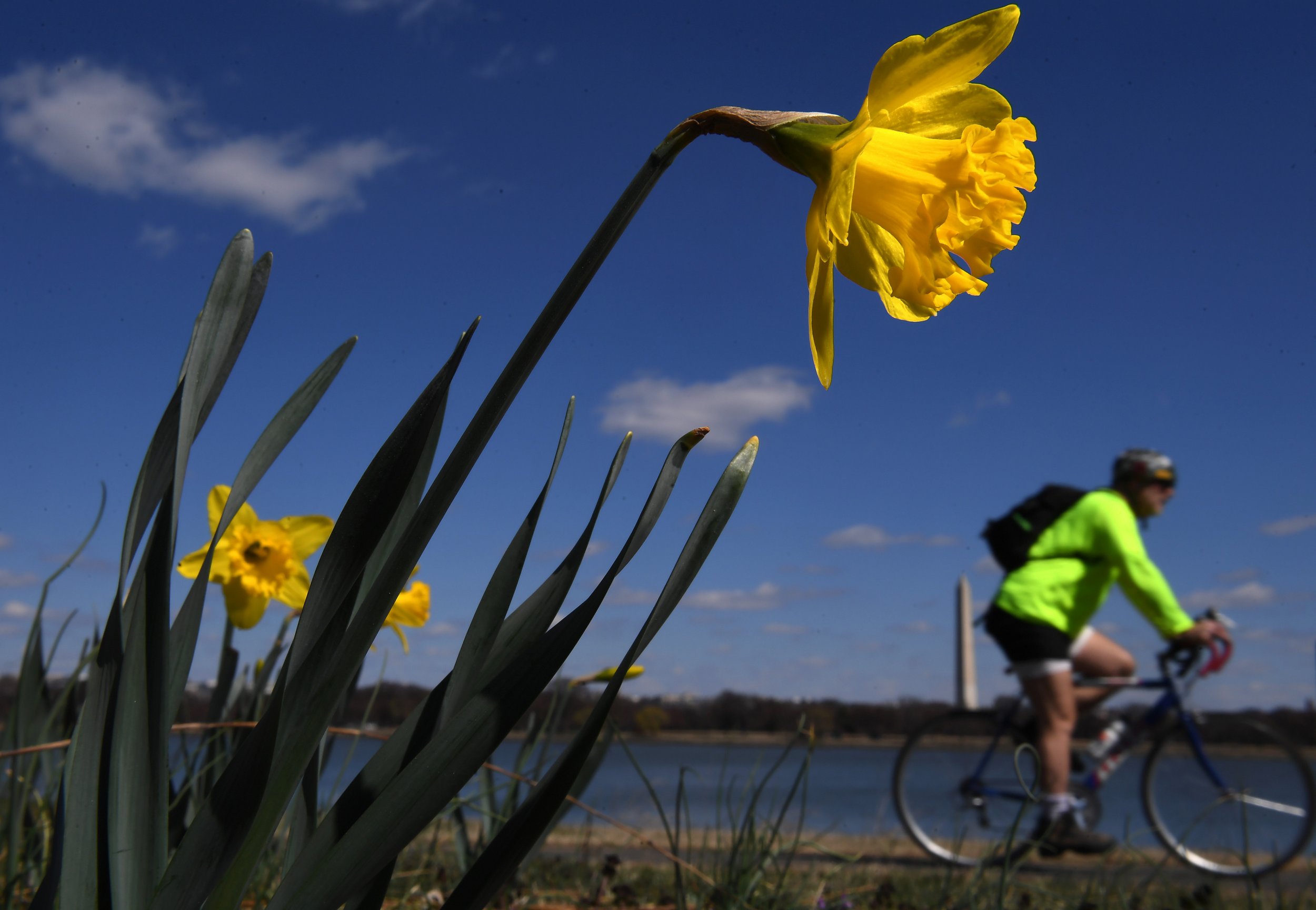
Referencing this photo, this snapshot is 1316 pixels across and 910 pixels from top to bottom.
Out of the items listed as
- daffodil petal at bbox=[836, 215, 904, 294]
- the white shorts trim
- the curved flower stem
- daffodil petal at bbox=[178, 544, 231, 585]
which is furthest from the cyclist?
the curved flower stem

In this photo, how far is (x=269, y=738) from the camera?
2.10 feet

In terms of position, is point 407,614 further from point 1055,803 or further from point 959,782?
point 959,782

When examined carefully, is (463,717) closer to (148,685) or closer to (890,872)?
(148,685)

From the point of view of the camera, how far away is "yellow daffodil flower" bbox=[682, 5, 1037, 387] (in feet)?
A: 2.27

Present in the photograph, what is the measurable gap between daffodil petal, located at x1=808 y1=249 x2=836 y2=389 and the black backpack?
3.24 meters

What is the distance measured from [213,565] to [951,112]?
1.37m

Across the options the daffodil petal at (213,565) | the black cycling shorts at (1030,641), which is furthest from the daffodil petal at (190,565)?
the black cycling shorts at (1030,641)

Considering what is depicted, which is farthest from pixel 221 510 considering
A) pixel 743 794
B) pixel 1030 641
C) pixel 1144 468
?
pixel 1144 468

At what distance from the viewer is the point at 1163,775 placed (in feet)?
13.8

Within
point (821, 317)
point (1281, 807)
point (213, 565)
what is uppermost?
point (821, 317)

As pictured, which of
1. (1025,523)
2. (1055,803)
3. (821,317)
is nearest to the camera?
(821,317)

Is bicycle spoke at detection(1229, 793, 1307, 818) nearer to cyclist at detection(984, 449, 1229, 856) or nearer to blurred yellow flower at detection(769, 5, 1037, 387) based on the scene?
cyclist at detection(984, 449, 1229, 856)

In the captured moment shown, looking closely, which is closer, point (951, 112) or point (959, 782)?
point (951, 112)

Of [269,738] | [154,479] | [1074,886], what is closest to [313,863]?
[269,738]
